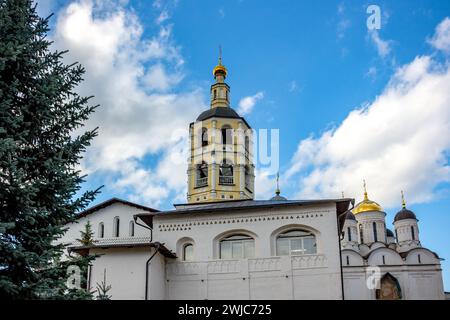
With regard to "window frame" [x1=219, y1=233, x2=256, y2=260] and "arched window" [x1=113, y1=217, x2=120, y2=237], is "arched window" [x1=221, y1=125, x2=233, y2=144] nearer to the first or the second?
"arched window" [x1=113, y1=217, x2=120, y2=237]

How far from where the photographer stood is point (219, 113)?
36875mm

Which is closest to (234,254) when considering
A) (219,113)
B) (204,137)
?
(204,137)

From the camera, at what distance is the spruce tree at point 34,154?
8.16 m

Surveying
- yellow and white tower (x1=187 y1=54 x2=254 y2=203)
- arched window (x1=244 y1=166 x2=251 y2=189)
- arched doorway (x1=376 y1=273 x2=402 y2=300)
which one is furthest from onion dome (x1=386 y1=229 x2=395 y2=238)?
arched window (x1=244 y1=166 x2=251 y2=189)

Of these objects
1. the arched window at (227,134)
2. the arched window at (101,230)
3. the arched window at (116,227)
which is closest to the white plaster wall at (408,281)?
the arched window at (227,134)

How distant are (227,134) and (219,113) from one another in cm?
181

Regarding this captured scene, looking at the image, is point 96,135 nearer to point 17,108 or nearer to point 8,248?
point 17,108

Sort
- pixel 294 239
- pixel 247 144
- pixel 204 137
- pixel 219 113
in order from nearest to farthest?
pixel 294 239 → pixel 204 137 → pixel 247 144 → pixel 219 113

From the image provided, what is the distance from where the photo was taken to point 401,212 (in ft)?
171

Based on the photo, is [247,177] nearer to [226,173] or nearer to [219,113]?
[226,173]

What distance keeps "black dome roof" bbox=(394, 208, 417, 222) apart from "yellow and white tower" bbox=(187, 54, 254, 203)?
2175cm

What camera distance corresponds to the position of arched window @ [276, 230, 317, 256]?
22359mm

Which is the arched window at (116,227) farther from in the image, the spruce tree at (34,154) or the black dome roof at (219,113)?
the spruce tree at (34,154)
